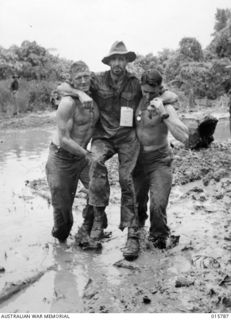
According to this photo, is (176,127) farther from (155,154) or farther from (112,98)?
(112,98)

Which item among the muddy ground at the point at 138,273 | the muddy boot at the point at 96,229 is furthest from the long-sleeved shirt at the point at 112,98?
the muddy ground at the point at 138,273

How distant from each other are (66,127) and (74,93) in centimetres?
37

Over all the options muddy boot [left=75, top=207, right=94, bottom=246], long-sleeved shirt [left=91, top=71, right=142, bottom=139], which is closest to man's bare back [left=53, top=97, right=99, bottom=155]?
long-sleeved shirt [left=91, top=71, right=142, bottom=139]

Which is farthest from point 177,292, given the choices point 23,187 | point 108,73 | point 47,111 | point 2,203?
point 47,111

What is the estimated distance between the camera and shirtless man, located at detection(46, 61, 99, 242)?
16.7 ft

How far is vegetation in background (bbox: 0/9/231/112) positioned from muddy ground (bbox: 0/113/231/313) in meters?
18.9

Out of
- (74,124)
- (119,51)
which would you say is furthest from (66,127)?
(119,51)

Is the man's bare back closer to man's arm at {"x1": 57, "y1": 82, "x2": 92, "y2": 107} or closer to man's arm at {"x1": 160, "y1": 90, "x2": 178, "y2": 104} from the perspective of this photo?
man's arm at {"x1": 57, "y1": 82, "x2": 92, "y2": 107}

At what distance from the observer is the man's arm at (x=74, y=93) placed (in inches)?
192

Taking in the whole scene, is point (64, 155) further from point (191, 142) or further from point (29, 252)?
point (191, 142)

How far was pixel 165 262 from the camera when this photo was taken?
5.01m

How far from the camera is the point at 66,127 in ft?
16.9

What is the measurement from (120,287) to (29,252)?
1.51 meters

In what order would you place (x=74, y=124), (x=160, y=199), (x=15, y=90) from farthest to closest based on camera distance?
(x=15, y=90), (x=74, y=124), (x=160, y=199)
